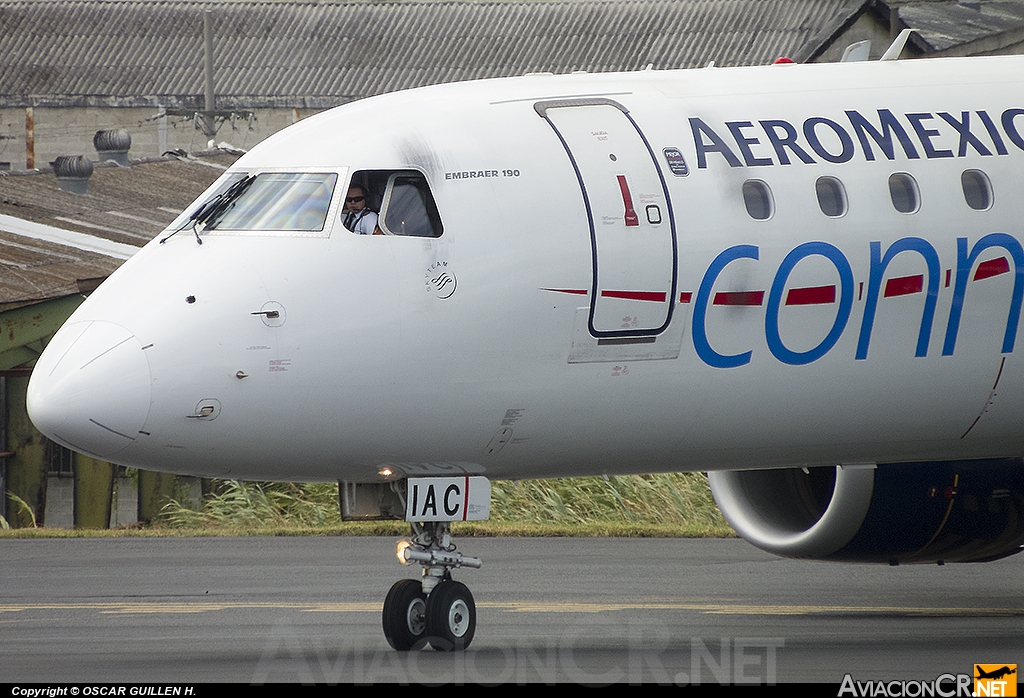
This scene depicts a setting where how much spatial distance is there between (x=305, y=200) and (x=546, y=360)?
6.08 ft

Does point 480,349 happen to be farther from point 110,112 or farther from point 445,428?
point 110,112

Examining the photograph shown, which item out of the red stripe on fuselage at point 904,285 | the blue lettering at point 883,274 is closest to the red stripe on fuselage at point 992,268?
the blue lettering at point 883,274

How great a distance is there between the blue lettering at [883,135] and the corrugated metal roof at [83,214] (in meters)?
14.6

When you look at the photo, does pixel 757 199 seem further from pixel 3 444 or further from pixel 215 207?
pixel 3 444

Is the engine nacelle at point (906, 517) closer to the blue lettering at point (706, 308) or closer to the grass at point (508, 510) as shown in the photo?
the blue lettering at point (706, 308)

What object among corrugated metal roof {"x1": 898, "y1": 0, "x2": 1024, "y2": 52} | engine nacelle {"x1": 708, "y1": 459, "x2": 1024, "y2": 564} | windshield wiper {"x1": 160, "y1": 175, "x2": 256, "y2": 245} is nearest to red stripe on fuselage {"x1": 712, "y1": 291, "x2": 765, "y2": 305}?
engine nacelle {"x1": 708, "y1": 459, "x2": 1024, "y2": 564}

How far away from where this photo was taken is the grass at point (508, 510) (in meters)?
23.2

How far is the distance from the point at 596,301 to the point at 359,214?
5.29ft

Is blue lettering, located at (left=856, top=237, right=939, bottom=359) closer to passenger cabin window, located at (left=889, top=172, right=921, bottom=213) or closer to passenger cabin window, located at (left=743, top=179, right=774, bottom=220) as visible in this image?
passenger cabin window, located at (left=889, top=172, right=921, bottom=213)

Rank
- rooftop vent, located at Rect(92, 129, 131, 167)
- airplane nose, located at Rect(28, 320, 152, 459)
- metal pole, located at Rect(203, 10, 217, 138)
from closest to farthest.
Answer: airplane nose, located at Rect(28, 320, 152, 459) → rooftop vent, located at Rect(92, 129, 131, 167) → metal pole, located at Rect(203, 10, 217, 138)

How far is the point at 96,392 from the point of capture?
1057cm

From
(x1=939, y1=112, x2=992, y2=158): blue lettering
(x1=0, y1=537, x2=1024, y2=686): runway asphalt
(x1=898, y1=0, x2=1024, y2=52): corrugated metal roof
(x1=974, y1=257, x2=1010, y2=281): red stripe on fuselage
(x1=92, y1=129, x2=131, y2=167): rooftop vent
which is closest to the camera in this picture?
(x1=0, y1=537, x2=1024, y2=686): runway asphalt

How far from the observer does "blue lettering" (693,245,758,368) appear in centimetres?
1188

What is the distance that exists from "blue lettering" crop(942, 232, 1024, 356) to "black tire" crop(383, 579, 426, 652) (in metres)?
4.01
